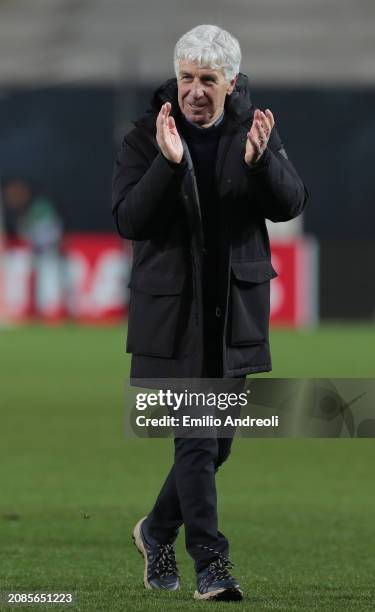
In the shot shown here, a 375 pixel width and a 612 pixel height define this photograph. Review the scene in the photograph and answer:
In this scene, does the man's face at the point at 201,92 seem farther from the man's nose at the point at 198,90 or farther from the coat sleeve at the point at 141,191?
the coat sleeve at the point at 141,191

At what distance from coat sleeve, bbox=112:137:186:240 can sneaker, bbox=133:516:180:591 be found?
3.69 ft

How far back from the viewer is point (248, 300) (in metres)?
5.34

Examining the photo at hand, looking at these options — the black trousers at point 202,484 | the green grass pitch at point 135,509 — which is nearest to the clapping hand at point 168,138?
the black trousers at point 202,484

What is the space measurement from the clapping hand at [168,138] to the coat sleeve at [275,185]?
23 centimetres

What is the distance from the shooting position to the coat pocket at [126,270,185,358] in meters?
5.24

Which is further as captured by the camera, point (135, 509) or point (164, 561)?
point (135, 509)

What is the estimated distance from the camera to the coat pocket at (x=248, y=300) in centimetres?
528

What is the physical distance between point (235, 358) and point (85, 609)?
909mm

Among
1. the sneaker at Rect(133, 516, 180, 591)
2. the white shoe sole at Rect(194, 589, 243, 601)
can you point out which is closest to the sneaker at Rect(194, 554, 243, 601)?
the white shoe sole at Rect(194, 589, 243, 601)

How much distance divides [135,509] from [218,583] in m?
2.95

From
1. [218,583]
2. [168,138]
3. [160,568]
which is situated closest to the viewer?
[168,138]

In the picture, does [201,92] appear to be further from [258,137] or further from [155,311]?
[155,311]

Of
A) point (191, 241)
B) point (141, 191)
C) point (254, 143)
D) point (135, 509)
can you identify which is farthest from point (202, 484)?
point (135, 509)

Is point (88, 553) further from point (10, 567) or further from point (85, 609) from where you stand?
point (85, 609)
